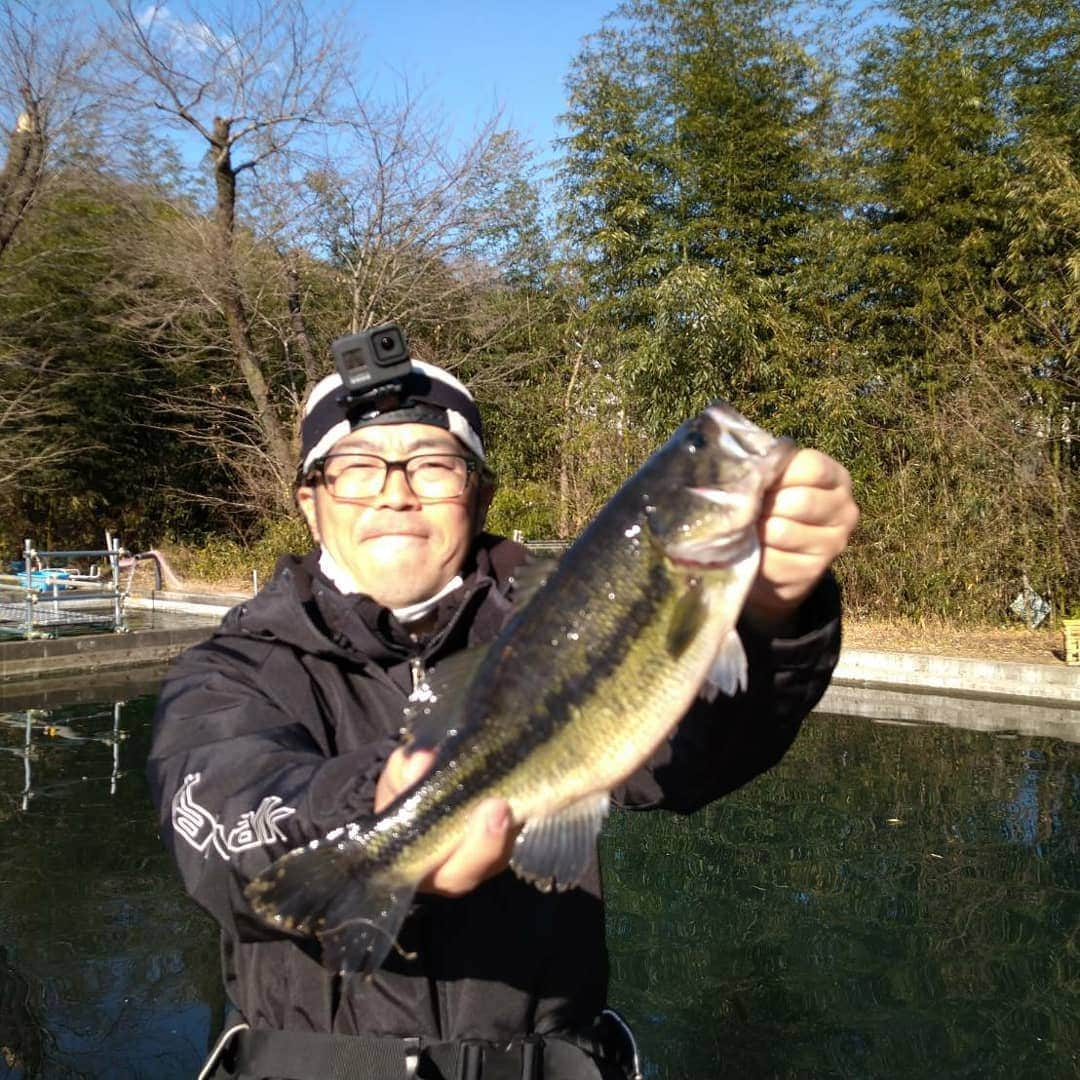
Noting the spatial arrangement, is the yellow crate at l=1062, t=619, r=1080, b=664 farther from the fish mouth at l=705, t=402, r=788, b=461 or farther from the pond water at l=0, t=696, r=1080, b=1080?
the fish mouth at l=705, t=402, r=788, b=461

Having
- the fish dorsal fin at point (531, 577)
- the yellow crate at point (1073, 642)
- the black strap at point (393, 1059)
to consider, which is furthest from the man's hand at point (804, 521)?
the yellow crate at point (1073, 642)

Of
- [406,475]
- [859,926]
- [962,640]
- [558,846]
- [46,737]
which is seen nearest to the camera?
[558,846]

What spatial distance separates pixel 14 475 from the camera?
1884 cm

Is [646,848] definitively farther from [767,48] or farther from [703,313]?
[767,48]

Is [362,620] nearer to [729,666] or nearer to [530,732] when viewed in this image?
[530,732]

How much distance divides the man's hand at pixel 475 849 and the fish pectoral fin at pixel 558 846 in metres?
0.03

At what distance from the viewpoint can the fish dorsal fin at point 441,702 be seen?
171cm

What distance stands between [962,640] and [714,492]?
38.0 feet

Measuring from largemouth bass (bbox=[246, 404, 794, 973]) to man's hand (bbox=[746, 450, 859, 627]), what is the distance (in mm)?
39

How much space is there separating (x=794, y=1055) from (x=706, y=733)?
8.60 ft

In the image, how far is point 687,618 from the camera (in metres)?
1.72

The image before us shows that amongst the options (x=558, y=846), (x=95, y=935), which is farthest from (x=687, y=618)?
(x=95, y=935)

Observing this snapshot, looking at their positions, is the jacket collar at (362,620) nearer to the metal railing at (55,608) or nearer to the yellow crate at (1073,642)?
the yellow crate at (1073,642)

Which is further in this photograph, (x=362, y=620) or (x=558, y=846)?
(x=362, y=620)
